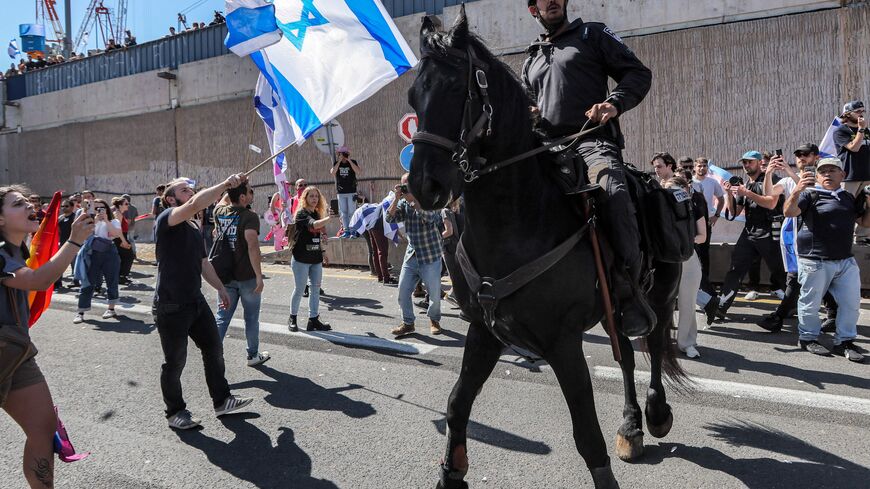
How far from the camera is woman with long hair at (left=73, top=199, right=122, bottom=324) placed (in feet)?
31.2

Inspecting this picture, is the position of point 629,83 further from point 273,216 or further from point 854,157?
point 273,216

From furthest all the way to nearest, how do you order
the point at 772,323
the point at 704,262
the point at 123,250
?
the point at 123,250
the point at 704,262
the point at 772,323

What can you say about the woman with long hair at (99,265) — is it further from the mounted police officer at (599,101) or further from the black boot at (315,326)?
the mounted police officer at (599,101)

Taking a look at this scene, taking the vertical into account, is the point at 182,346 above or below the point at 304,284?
below

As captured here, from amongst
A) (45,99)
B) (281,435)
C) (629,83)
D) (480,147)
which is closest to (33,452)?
(281,435)

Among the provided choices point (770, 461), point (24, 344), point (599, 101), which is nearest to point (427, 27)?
point (599, 101)

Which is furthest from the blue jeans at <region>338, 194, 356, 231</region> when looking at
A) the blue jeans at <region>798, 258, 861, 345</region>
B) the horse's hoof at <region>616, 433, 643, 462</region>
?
the horse's hoof at <region>616, 433, 643, 462</region>

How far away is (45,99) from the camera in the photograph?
27.3 meters

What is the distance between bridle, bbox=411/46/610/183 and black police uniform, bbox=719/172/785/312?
6456 mm

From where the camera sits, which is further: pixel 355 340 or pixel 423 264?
pixel 423 264

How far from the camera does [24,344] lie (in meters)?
3.18

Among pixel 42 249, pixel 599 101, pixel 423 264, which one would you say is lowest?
pixel 423 264

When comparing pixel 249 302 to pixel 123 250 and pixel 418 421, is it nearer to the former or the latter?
pixel 418 421

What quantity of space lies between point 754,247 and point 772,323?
1266 mm
